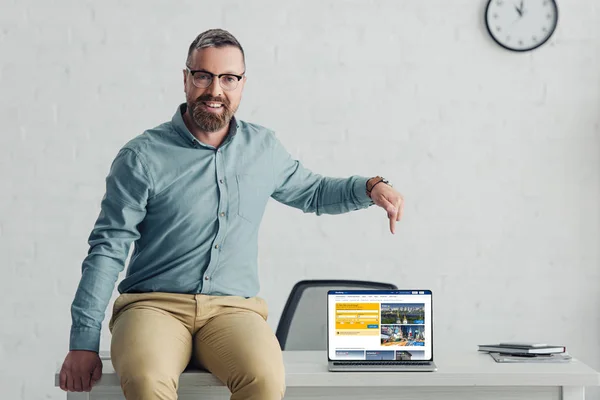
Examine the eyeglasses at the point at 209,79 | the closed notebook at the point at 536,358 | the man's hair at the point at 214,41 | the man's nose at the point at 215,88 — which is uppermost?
the man's hair at the point at 214,41

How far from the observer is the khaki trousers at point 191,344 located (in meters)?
1.63

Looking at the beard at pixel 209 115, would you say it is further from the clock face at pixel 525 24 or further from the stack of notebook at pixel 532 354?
the clock face at pixel 525 24

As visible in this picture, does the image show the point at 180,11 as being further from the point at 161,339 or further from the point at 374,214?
the point at 161,339

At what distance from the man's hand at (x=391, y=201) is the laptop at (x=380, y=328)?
0.17 m

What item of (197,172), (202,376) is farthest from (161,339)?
(197,172)

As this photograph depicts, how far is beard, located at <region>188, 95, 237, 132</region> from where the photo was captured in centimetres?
194

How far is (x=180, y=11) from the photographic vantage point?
3.45 m

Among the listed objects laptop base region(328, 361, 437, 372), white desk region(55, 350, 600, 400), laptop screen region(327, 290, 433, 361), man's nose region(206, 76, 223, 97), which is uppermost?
man's nose region(206, 76, 223, 97)

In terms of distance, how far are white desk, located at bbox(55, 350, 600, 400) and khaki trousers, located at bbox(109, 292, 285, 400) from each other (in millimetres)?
66

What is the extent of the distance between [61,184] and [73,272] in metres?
0.37

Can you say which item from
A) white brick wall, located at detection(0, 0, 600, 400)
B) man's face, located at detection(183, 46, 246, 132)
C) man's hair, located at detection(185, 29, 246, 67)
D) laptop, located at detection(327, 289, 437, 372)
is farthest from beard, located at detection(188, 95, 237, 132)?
white brick wall, located at detection(0, 0, 600, 400)

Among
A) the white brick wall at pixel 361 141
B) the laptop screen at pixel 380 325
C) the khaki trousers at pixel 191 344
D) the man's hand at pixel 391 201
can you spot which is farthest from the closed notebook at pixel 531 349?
the white brick wall at pixel 361 141

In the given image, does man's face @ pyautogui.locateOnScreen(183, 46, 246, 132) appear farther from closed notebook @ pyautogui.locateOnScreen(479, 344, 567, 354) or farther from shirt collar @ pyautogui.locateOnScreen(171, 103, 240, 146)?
closed notebook @ pyautogui.locateOnScreen(479, 344, 567, 354)

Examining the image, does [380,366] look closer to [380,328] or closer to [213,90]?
[380,328]
